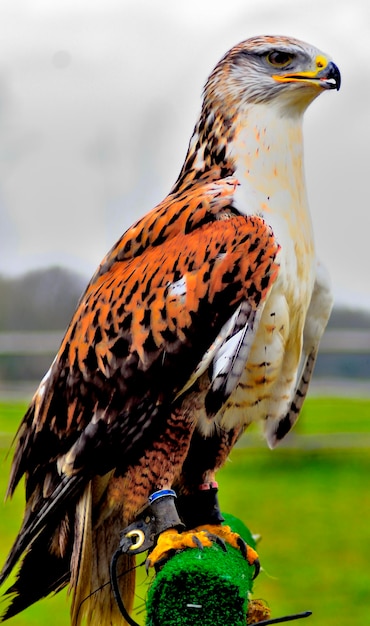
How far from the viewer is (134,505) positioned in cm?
123

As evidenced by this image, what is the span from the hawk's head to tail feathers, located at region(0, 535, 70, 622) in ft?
2.56

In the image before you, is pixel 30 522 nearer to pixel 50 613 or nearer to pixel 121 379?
pixel 121 379

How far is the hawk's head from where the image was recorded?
4.12 ft

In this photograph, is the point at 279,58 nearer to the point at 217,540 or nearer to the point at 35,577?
the point at 217,540

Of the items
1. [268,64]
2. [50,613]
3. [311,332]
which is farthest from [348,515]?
[268,64]

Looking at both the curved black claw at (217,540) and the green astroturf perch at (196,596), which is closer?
the green astroturf perch at (196,596)

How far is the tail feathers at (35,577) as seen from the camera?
4.24 ft

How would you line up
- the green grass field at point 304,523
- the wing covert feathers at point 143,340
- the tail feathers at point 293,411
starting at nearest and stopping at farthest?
the wing covert feathers at point 143,340 < the tail feathers at point 293,411 < the green grass field at point 304,523

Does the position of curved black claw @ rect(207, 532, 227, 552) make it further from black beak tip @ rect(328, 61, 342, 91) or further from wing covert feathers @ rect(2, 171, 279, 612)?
black beak tip @ rect(328, 61, 342, 91)

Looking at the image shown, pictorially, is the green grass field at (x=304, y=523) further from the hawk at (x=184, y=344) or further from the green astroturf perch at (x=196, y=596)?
the green astroturf perch at (x=196, y=596)

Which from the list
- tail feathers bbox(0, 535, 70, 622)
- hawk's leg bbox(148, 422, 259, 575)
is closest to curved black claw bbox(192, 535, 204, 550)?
hawk's leg bbox(148, 422, 259, 575)

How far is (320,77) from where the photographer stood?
4.11 ft

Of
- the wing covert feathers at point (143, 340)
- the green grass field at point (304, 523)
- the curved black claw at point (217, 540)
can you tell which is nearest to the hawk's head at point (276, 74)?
the wing covert feathers at point (143, 340)

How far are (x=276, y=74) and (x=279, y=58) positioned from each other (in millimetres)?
34
